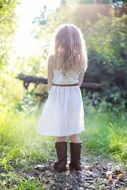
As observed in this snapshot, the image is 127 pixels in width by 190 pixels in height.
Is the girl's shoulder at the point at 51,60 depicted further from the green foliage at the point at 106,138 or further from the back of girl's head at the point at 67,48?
the green foliage at the point at 106,138

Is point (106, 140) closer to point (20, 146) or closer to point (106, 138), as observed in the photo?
point (106, 138)

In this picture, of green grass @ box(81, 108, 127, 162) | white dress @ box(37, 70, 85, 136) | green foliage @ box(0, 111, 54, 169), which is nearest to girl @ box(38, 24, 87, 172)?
white dress @ box(37, 70, 85, 136)

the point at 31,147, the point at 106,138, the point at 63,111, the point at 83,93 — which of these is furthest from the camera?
the point at 83,93

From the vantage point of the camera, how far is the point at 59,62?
6078 millimetres

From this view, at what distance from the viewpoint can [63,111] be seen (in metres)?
6.06

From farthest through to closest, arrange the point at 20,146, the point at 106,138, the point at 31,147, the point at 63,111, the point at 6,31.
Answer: the point at 106,138
the point at 6,31
the point at 31,147
the point at 20,146
the point at 63,111

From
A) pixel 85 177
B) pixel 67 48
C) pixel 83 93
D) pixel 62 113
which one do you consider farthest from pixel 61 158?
pixel 83 93

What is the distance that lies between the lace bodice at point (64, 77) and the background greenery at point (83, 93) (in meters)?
1.02

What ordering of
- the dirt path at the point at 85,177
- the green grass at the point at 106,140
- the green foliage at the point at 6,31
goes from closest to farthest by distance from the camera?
the dirt path at the point at 85,177 → the green foliage at the point at 6,31 → the green grass at the point at 106,140

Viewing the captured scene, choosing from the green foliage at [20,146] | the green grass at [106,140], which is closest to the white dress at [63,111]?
the green foliage at [20,146]

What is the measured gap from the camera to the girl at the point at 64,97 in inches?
239

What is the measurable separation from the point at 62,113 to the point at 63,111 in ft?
0.09

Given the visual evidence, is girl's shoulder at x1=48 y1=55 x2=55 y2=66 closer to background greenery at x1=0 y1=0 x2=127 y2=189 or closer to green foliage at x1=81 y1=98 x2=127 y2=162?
background greenery at x1=0 y1=0 x2=127 y2=189

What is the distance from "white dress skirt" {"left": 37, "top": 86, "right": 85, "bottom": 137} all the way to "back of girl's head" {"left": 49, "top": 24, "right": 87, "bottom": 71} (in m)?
0.29
